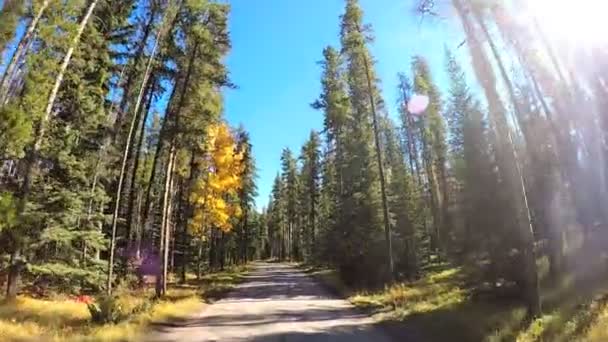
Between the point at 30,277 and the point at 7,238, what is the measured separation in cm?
283

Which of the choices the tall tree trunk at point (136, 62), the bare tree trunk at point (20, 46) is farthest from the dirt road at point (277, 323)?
the tall tree trunk at point (136, 62)

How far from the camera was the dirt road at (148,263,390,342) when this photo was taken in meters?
11.4

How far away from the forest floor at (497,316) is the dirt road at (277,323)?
34.2 inches

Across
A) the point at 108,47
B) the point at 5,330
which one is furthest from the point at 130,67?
the point at 5,330

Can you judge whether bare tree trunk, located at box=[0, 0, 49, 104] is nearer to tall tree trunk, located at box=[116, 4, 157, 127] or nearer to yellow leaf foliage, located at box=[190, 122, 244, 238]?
tall tree trunk, located at box=[116, 4, 157, 127]

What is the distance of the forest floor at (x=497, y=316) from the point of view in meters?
9.54

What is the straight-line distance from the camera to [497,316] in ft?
37.7

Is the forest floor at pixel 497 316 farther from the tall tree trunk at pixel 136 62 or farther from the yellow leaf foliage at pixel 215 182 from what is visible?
the yellow leaf foliage at pixel 215 182

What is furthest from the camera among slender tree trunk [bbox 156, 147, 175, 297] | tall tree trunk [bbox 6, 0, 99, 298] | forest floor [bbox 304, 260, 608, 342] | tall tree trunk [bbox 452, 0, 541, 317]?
slender tree trunk [bbox 156, 147, 175, 297]

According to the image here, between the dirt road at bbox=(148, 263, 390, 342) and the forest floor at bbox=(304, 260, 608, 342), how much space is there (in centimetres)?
87

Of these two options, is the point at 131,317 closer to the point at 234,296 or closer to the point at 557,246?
the point at 234,296

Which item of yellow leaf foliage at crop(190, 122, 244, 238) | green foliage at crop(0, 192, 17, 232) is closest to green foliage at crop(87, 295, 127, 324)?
green foliage at crop(0, 192, 17, 232)

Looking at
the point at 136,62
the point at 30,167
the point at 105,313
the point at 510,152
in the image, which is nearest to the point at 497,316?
the point at 510,152

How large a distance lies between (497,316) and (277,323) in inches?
230
